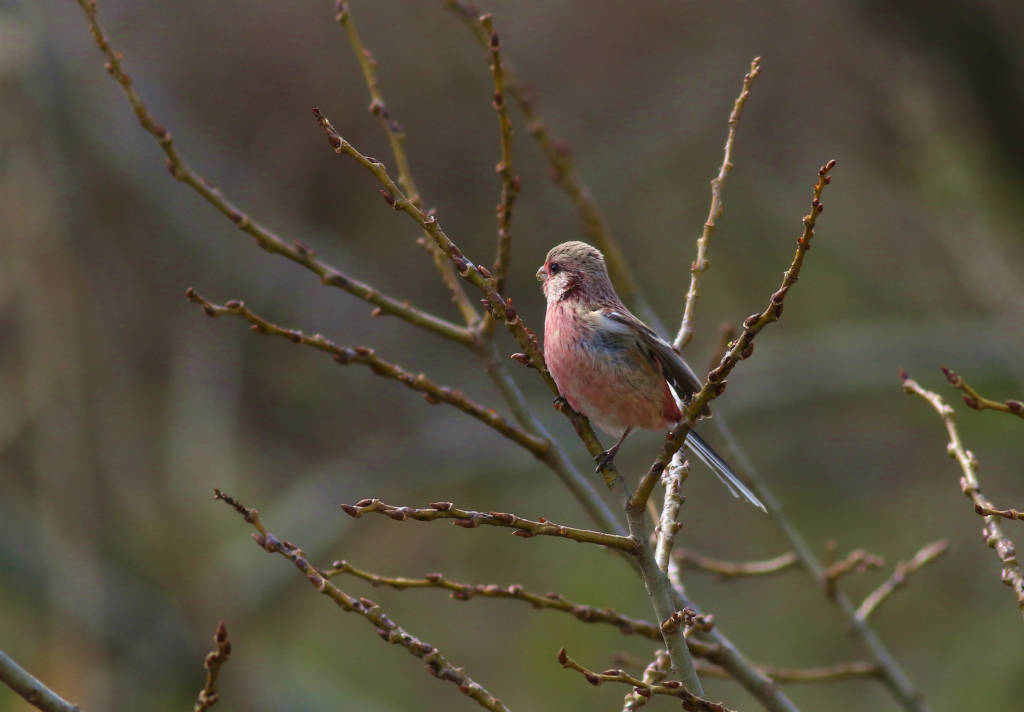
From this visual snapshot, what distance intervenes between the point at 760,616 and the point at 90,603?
16.4ft

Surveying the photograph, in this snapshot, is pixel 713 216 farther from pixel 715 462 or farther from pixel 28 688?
pixel 28 688

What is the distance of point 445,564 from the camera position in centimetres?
954

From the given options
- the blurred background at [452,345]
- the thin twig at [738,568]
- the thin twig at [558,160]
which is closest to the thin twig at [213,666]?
the thin twig at [738,568]

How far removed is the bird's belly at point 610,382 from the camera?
3891mm

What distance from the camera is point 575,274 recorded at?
13.8 ft

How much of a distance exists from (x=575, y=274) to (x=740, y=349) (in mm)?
1931

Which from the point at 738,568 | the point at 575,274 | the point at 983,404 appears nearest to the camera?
the point at 983,404

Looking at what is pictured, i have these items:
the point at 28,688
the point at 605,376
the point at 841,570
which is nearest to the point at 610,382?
the point at 605,376

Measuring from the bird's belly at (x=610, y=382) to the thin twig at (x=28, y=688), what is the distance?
1929 millimetres

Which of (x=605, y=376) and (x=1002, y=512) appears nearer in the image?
(x=1002, y=512)

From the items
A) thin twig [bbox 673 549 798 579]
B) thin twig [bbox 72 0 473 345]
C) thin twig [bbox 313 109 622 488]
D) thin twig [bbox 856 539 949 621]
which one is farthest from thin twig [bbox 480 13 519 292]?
thin twig [bbox 856 539 949 621]

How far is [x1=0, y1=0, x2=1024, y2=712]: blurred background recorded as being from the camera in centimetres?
778

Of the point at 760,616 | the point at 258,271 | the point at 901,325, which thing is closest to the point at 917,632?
the point at 760,616

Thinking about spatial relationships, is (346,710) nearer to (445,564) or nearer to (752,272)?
(445,564)
